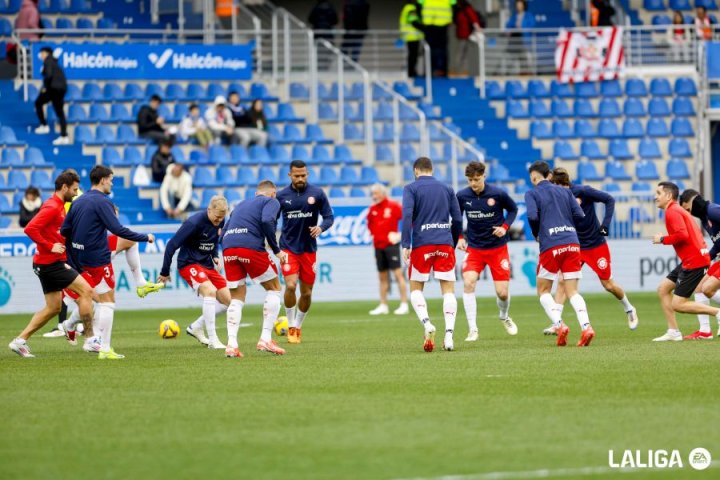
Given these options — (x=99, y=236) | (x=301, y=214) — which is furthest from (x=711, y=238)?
(x=99, y=236)

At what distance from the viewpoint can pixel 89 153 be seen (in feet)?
104

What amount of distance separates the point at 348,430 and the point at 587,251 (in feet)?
33.6

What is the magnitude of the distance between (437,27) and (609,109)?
202 inches

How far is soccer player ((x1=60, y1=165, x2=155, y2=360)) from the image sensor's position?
51.2 ft

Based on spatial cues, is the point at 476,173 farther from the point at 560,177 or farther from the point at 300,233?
the point at 300,233

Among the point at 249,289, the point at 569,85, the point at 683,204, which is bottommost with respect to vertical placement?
the point at 249,289

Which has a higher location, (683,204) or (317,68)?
(317,68)

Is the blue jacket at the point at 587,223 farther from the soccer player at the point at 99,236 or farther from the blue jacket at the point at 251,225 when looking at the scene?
the soccer player at the point at 99,236

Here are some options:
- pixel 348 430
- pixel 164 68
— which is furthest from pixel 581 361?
pixel 164 68

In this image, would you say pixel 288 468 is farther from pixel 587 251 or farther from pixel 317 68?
pixel 317 68

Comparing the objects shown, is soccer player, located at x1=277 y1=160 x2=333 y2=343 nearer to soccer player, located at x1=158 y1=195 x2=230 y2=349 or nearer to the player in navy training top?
soccer player, located at x1=158 y1=195 x2=230 y2=349

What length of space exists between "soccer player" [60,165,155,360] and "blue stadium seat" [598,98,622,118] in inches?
912

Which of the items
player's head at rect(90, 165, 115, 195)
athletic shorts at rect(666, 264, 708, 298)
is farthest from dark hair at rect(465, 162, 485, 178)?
player's head at rect(90, 165, 115, 195)

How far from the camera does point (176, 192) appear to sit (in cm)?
2977
